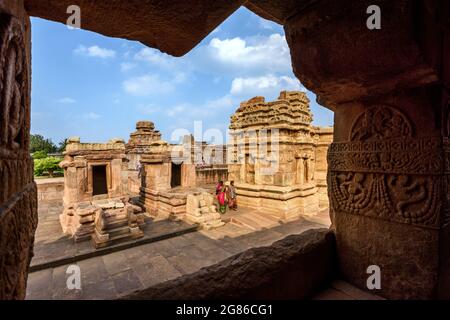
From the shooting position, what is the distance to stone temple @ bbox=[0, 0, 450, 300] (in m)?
1.15

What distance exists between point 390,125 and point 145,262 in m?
4.87

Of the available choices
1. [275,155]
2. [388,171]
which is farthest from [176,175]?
Result: [388,171]

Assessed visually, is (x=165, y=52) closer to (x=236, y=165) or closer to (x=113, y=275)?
(x=113, y=275)

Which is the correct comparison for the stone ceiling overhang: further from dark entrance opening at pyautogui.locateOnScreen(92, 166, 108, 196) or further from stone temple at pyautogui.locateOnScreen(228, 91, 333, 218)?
dark entrance opening at pyautogui.locateOnScreen(92, 166, 108, 196)

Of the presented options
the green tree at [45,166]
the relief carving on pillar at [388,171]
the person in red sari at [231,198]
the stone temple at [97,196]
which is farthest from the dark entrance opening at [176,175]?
the green tree at [45,166]

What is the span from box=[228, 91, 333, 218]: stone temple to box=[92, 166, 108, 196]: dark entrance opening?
5.04m

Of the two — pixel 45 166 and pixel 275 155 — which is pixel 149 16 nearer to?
pixel 275 155

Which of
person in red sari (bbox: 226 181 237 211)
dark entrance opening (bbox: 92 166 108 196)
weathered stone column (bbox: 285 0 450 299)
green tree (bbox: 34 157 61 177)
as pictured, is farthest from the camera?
green tree (bbox: 34 157 61 177)

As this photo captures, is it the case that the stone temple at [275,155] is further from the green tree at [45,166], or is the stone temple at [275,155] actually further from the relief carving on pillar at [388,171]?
the green tree at [45,166]

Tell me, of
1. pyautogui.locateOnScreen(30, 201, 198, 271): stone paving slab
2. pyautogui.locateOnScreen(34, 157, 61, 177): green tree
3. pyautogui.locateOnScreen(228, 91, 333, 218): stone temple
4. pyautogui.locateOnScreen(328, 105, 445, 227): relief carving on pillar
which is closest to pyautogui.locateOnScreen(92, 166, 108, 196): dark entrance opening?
pyautogui.locateOnScreen(30, 201, 198, 271): stone paving slab

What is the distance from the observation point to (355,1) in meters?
1.29

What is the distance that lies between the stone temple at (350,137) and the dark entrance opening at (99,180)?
774 centimetres
